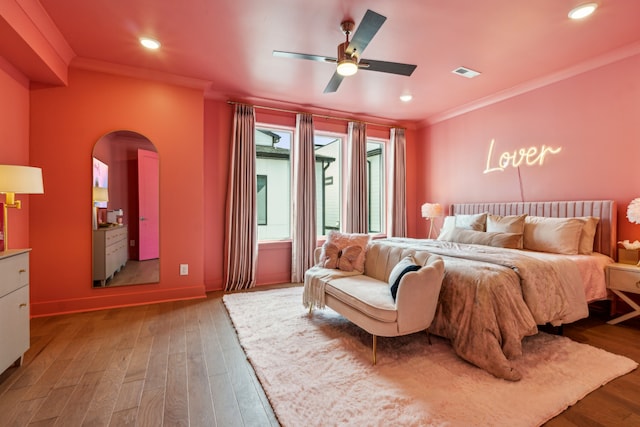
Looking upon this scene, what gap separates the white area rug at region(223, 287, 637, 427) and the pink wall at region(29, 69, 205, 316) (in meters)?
1.68

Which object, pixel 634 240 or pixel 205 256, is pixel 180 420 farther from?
pixel 634 240

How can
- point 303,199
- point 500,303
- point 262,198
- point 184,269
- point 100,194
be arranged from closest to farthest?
1. point 500,303
2. point 100,194
3. point 184,269
4. point 303,199
5. point 262,198

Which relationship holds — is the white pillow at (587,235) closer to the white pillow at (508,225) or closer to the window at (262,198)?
the white pillow at (508,225)

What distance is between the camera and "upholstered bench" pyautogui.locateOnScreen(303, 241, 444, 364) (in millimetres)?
2225

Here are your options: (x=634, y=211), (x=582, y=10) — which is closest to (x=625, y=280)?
(x=634, y=211)

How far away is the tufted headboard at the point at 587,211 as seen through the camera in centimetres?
328

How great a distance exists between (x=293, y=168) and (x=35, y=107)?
3220 mm

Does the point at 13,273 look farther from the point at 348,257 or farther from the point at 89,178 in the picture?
the point at 348,257

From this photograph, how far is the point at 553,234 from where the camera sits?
339cm

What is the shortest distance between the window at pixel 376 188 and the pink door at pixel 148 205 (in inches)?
148

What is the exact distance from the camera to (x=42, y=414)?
5.68ft

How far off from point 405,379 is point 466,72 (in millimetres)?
3619

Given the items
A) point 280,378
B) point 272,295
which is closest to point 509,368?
point 280,378

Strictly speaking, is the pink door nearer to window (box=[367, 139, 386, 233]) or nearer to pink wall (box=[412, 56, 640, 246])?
window (box=[367, 139, 386, 233])
